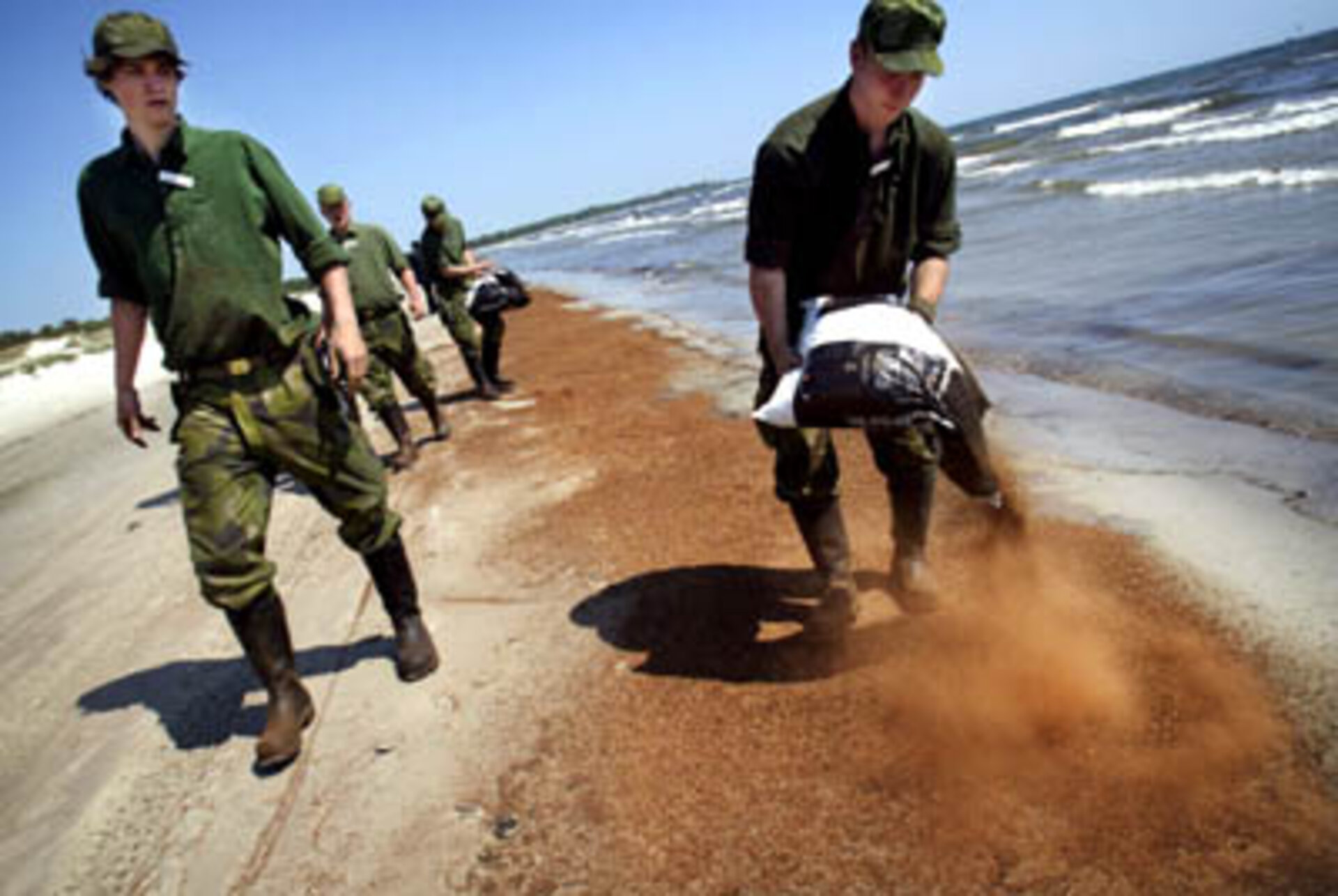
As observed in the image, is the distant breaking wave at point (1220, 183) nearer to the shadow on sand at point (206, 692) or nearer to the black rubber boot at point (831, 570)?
the black rubber boot at point (831, 570)

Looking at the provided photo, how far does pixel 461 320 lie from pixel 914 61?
256 inches

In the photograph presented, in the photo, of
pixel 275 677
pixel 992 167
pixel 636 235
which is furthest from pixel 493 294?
pixel 636 235

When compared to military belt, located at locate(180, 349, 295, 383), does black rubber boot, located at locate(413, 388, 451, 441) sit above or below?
below

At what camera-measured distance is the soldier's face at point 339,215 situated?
20.5ft

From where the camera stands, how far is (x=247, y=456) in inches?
103

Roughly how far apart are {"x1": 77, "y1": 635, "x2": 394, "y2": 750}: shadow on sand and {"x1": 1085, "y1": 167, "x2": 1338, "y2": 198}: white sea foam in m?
12.8

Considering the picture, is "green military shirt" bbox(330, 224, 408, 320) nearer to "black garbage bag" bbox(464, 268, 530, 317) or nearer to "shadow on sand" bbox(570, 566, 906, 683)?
"black garbage bag" bbox(464, 268, 530, 317)

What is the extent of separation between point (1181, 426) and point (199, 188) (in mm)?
4641

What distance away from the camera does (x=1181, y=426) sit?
4195 mm

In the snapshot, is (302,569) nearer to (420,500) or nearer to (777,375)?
(420,500)

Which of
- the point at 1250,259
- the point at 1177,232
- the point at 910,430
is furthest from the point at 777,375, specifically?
the point at 1177,232

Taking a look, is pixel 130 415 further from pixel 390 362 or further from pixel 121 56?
pixel 390 362

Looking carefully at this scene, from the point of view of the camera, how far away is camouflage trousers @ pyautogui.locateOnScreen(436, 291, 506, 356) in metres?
7.92

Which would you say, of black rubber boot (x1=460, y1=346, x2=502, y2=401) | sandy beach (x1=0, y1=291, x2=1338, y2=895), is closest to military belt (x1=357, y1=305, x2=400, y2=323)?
black rubber boot (x1=460, y1=346, x2=502, y2=401)
